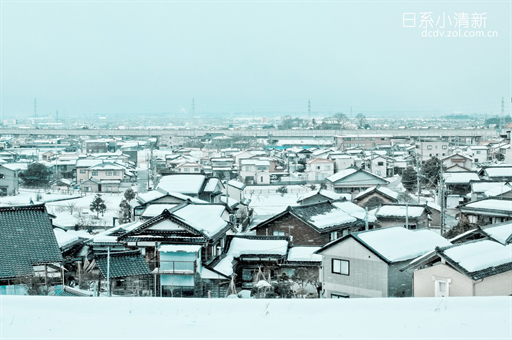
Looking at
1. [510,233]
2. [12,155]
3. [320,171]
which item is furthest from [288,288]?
[12,155]

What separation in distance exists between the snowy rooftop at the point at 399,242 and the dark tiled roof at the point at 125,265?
83.3 inches

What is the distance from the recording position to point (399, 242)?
15.7ft

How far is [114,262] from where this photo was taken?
518 cm

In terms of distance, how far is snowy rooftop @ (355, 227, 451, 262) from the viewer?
14.9ft

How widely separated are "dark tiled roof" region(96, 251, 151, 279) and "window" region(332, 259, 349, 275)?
5.89 ft

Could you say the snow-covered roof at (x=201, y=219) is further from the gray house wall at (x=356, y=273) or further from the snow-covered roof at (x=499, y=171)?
the snow-covered roof at (x=499, y=171)

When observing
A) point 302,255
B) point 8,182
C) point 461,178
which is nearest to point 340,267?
point 302,255

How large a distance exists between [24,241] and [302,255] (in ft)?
9.52

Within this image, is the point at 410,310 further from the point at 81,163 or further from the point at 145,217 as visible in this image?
the point at 81,163

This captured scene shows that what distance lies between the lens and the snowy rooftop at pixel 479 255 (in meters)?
3.79

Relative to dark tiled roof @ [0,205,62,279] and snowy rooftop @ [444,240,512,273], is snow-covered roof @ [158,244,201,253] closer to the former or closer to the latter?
dark tiled roof @ [0,205,62,279]

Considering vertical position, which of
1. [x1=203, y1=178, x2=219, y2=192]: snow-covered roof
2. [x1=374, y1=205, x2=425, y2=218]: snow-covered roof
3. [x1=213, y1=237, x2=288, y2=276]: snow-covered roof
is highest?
[x1=203, y1=178, x2=219, y2=192]: snow-covered roof

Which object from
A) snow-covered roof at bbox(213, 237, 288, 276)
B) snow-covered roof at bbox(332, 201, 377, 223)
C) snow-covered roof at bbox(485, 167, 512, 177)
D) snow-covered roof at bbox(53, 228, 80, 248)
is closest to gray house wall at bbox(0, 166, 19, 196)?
snow-covered roof at bbox(53, 228, 80, 248)

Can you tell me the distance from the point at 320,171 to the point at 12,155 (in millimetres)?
13904
